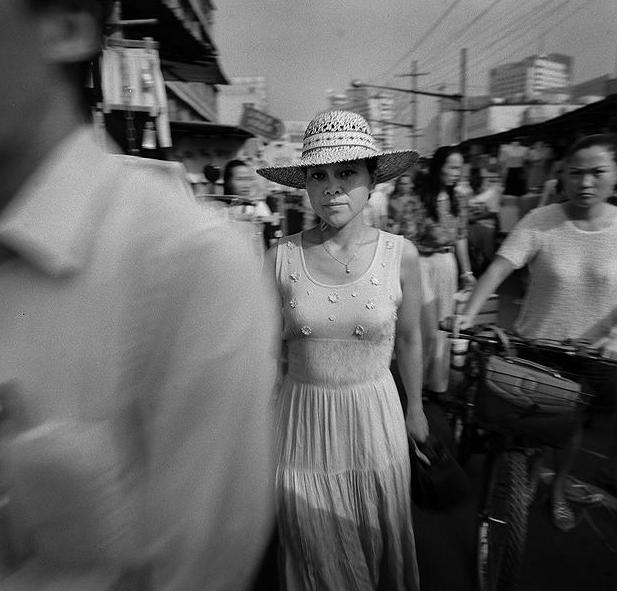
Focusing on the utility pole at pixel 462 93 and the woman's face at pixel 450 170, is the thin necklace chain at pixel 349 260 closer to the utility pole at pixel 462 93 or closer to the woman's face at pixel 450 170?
the woman's face at pixel 450 170

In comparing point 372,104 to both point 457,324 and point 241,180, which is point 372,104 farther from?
point 457,324

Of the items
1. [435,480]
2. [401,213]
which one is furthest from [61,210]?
[401,213]

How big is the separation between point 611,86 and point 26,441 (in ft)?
70.3

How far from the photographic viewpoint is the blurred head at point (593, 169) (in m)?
2.19

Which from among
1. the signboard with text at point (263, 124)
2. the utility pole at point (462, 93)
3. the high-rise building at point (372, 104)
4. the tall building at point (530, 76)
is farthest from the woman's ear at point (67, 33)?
the tall building at point (530, 76)

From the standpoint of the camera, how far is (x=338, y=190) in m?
1.77

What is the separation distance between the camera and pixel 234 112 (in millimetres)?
29219

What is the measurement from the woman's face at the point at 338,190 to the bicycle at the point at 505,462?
0.76 m

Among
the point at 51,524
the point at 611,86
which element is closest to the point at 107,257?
the point at 51,524

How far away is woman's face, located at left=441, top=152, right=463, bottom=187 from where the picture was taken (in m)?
4.81

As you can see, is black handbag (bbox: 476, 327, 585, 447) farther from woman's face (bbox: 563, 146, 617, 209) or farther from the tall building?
the tall building

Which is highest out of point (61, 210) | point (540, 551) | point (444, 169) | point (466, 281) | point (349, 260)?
point (444, 169)

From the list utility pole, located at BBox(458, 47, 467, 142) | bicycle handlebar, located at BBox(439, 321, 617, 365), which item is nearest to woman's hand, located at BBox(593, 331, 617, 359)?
bicycle handlebar, located at BBox(439, 321, 617, 365)

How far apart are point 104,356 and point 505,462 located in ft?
6.45
